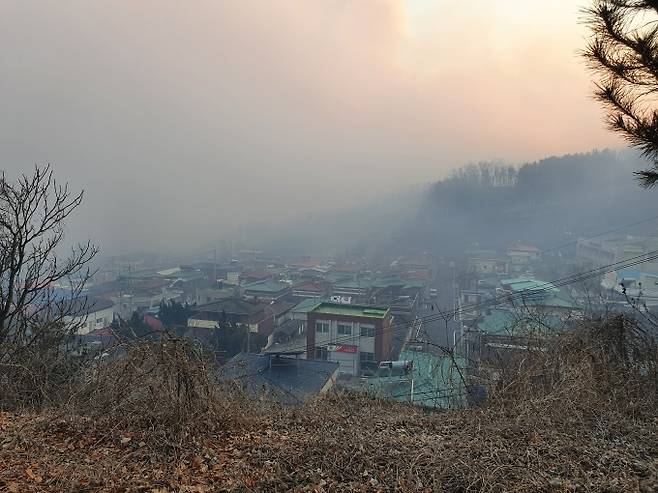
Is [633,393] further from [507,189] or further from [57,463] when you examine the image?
[507,189]

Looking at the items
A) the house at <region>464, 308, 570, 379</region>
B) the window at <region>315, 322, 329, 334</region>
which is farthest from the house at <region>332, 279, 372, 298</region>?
the house at <region>464, 308, 570, 379</region>

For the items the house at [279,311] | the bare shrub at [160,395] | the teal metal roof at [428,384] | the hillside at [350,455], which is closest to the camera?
the hillside at [350,455]


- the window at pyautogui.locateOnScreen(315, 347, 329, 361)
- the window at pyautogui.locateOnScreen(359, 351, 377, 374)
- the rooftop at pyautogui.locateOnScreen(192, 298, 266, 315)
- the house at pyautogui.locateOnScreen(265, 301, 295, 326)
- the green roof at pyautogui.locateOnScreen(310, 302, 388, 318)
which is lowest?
the window at pyautogui.locateOnScreen(359, 351, 377, 374)

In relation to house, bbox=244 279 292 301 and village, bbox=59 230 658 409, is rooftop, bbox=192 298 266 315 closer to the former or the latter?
village, bbox=59 230 658 409

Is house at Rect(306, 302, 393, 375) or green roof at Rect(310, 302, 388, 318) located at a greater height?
green roof at Rect(310, 302, 388, 318)

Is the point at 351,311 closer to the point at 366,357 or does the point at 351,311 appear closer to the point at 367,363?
the point at 366,357

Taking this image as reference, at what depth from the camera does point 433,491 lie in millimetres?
2314

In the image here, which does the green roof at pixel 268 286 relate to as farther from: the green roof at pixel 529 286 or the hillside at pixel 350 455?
the hillside at pixel 350 455

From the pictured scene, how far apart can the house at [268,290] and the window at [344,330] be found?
704cm

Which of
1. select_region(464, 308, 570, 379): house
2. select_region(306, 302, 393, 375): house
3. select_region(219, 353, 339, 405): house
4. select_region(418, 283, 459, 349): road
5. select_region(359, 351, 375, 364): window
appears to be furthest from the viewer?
select_region(418, 283, 459, 349): road

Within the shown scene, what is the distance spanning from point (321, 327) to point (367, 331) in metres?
1.58

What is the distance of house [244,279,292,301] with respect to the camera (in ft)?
68.0

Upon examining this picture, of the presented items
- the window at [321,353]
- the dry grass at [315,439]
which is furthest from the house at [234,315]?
the dry grass at [315,439]

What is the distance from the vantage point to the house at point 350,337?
12.7m
